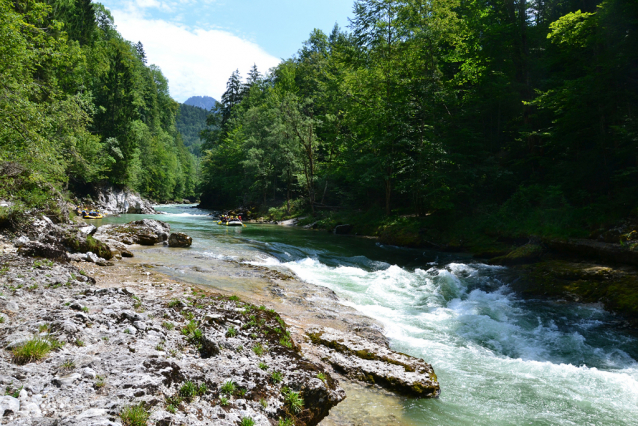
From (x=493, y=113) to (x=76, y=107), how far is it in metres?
25.5

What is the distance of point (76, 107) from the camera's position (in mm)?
19453

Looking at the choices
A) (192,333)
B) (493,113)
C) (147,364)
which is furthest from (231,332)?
(493,113)

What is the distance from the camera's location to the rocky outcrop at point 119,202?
38688 mm

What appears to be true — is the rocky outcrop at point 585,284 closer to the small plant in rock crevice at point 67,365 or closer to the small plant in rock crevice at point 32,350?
the small plant in rock crevice at point 67,365

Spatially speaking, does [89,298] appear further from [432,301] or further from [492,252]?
[492,252]

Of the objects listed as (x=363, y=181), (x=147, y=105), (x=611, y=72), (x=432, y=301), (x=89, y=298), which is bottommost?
(x=432, y=301)

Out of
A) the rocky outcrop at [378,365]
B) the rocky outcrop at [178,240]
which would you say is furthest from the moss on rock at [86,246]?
the rocky outcrop at [378,365]

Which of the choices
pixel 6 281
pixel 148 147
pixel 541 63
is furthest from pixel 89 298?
pixel 148 147

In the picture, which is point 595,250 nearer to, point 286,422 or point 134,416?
point 286,422

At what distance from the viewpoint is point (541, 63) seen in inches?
789

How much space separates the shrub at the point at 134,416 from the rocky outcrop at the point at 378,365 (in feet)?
10.5

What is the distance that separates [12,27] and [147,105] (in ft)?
193

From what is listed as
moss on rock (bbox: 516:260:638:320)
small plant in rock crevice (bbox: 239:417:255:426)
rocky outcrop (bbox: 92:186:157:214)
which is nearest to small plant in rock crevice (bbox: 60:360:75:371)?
small plant in rock crevice (bbox: 239:417:255:426)

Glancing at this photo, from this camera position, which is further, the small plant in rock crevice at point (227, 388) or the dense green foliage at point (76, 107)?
the dense green foliage at point (76, 107)
